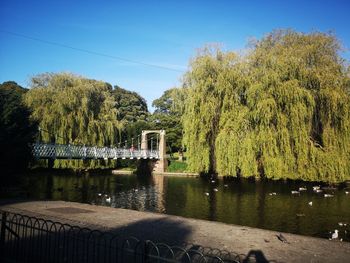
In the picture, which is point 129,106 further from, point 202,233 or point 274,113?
point 202,233

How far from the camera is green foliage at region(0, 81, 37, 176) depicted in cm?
1169

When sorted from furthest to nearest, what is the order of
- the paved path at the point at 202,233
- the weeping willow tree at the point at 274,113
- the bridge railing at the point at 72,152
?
1. the weeping willow tree at the point at 274,113
2. the bridge railing at the point at 72,152
3. the paved path at the point at 202,233

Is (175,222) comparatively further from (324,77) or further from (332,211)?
(324,77)

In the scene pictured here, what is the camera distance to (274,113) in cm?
2066

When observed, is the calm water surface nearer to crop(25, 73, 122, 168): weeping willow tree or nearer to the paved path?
the paved path

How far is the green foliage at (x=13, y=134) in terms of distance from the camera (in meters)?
11.7

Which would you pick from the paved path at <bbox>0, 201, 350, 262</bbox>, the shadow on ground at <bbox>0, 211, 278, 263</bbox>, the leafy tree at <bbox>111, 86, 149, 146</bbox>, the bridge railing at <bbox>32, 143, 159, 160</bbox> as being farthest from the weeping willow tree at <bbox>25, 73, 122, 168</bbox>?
the leafy tree at <bbox>111, 86, 149, 146</bbox>

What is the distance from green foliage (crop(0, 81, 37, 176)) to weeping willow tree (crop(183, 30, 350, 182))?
12.4m

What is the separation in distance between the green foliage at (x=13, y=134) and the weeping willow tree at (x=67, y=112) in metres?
15.4

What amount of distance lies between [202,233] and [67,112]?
23.6 m

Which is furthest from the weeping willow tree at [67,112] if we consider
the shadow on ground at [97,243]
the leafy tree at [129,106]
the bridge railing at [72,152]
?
the leafy tree at [129,106]

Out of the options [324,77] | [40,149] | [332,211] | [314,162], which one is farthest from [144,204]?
[324,77]

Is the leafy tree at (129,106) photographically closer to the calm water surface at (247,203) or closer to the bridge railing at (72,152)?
the bridge railing at (72,152)

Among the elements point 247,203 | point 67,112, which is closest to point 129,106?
point 67,112
